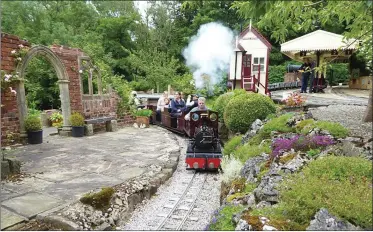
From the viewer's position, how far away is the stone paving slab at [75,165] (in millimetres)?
4266

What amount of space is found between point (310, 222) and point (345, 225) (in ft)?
1.03

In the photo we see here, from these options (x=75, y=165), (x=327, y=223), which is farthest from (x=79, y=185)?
(x=327, y=223)

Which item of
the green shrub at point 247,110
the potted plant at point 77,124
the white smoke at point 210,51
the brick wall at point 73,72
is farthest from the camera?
the white smoke at point 210,51

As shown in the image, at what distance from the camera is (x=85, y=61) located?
10.7 meters

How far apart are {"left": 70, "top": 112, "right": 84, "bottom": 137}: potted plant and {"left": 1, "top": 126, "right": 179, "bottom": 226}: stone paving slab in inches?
16.2

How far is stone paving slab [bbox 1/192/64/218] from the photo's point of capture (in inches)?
147

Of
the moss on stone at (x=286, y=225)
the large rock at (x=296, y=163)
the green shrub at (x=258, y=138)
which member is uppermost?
the large rock at (x=296, y=163)

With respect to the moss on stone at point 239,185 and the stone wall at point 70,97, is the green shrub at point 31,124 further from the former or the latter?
the moss on stone at point 239,185

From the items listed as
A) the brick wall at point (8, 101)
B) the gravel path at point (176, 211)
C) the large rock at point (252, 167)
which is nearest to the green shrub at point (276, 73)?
the gravel path at point (176, 211)

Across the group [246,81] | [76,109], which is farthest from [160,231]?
[246,81]

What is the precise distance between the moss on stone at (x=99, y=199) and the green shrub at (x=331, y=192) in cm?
256

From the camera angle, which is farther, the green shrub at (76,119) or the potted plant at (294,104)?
the green shrub at (76,119)

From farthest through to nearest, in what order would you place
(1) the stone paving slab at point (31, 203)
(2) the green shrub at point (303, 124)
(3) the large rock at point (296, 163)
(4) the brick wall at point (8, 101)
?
(4) the brick wall at point (8, 101)
(2) the green shrub at point (303, 124)
(3) the large rock at point (296, 163)
(1) the stone paving slab at point (31, 203)

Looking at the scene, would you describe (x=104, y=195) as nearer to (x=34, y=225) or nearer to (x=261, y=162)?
(x=34, y=225)
